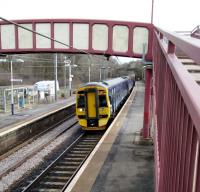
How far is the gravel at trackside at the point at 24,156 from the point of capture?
33.4ft

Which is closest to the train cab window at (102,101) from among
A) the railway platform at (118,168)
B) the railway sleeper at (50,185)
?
the railway platform at (118,168)

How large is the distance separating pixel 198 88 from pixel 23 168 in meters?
11.0

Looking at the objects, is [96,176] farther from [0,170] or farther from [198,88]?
[198,88]

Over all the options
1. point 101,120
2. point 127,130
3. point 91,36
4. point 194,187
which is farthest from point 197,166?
point 101,120

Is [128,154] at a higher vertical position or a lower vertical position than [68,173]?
Result: higher

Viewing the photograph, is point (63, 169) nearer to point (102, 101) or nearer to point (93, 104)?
point (93, 104)

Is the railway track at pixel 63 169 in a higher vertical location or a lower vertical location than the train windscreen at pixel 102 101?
lower

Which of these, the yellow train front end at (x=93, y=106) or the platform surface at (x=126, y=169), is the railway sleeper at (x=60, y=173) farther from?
the yellow train front end at (x=93, y=106)

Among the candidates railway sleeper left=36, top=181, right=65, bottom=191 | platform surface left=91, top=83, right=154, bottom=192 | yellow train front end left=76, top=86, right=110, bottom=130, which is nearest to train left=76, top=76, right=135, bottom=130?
yellow train front end left=76, top=86, right=110, bottom=130

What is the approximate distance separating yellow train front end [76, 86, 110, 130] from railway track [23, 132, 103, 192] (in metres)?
1.19

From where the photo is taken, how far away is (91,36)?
44.4 feet

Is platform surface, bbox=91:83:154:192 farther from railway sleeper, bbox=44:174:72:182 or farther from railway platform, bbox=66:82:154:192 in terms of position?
railway sleeper, bbox=44:174:72:182

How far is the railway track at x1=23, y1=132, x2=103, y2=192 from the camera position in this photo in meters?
9.63

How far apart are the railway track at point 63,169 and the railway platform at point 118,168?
1031 mm
